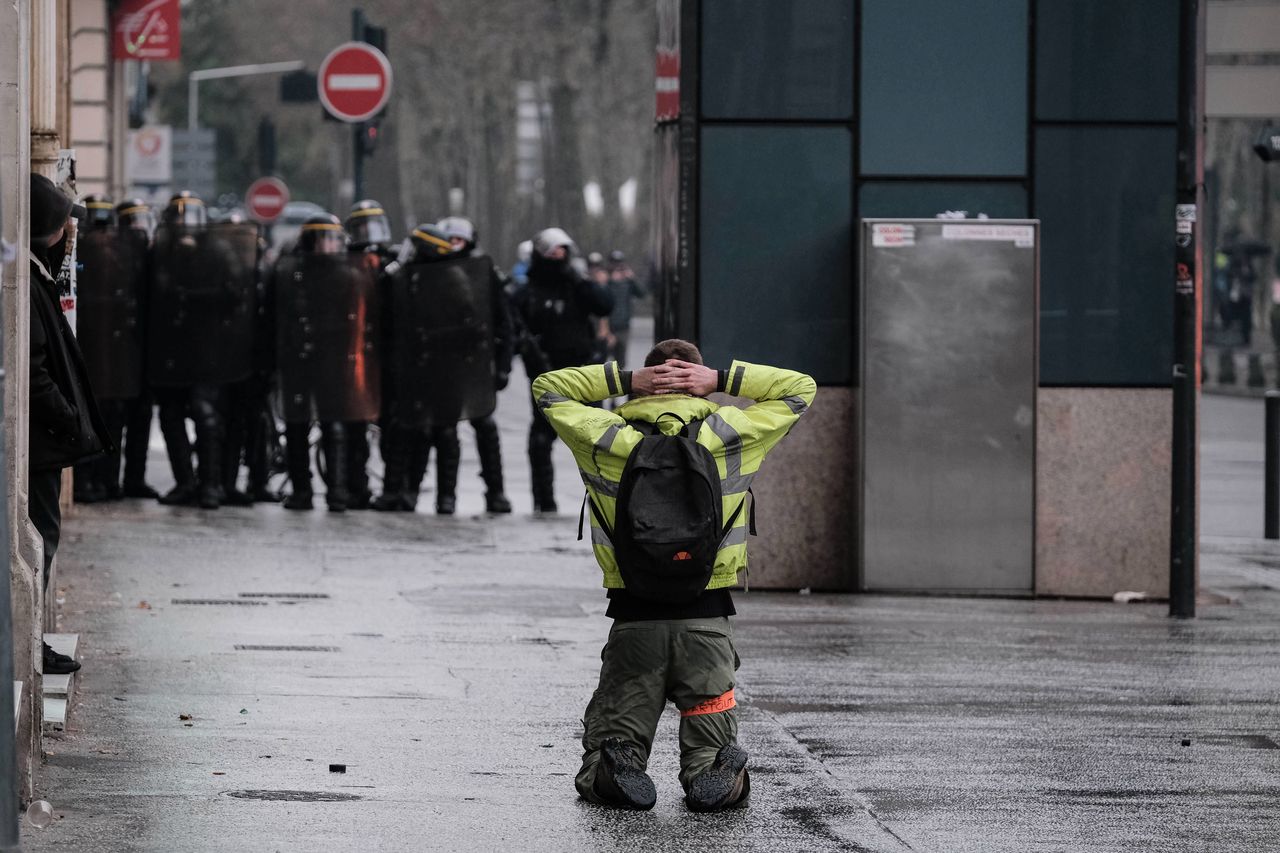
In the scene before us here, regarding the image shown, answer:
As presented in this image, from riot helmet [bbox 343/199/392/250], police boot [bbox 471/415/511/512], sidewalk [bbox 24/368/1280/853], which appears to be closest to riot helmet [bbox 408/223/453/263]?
riot helmet [bbox 343/199/392/250]

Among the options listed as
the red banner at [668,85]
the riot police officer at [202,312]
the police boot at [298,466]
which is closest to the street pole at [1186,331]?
the red banner at [668,85]

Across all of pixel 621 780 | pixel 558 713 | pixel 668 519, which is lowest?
pixel 558 713

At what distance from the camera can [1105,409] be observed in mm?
12914

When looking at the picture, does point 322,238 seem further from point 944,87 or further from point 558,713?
point 558,713

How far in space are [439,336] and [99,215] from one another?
2372 millimetres

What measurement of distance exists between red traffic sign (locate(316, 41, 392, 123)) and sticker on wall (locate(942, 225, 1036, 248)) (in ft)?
30.7

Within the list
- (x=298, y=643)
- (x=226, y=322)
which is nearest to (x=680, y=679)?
(x=298, y=643)

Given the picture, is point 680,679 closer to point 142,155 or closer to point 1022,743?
point 1022,743

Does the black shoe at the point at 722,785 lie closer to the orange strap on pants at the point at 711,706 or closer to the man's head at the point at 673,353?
the orange strap on pants at the point at 711,706

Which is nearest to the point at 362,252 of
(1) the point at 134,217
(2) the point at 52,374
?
(1) the point at 134,217

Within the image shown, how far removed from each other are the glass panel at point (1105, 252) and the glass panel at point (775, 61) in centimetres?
114

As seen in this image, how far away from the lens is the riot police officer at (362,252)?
1670 centimetres

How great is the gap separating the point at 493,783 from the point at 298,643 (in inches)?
123

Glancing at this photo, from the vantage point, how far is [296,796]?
736 cm
